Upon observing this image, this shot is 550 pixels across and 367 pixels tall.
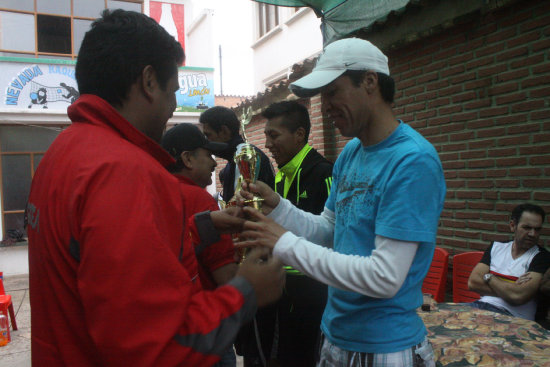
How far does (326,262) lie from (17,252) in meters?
9.91

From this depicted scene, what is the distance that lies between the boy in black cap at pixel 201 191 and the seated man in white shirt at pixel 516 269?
220 centimetres

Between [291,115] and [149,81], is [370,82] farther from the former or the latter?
[291,115]

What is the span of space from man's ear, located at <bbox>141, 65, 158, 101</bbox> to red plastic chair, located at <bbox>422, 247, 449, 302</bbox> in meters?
3.40

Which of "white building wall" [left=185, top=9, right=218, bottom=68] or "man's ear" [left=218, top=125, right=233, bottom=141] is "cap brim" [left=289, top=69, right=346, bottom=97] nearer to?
"man's ear" [left=218, top=125, right=233, bottom=141]

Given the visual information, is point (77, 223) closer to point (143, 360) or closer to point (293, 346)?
point (143, 360)

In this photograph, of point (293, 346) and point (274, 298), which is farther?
point (293, 346)

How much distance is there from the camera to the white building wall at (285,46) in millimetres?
11172

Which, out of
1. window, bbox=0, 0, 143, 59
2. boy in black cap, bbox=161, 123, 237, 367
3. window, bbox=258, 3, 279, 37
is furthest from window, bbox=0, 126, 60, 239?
boy in black cap, bbox=161, 123, 237, 367

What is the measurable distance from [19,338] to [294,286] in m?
4.39

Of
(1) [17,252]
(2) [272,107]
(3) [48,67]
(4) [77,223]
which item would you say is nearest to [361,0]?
(2) [272,107]

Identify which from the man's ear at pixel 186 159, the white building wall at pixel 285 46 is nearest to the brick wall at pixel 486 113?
the man's ear at pixel 186 159

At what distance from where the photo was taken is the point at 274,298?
1132 mm

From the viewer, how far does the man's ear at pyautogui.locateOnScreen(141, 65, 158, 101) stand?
106cm

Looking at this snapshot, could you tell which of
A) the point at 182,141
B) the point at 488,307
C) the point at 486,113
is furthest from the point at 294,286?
the point at 486,113
